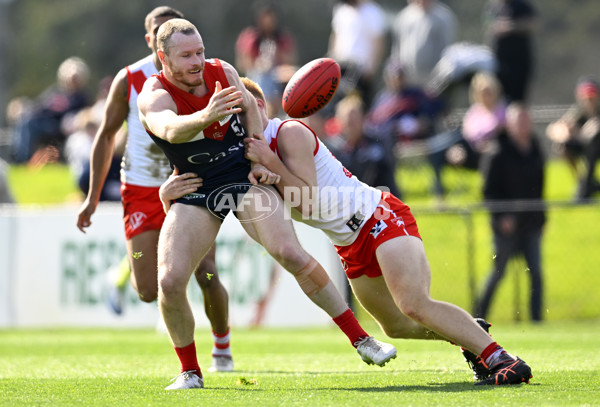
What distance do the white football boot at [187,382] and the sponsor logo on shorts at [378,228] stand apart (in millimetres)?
1303

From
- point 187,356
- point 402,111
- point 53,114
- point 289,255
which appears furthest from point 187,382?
point 53,114

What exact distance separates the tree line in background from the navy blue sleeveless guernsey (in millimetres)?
22659

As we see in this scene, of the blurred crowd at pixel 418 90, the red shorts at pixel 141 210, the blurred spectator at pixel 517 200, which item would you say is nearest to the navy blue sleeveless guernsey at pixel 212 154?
the red shorts at pixel 141 210

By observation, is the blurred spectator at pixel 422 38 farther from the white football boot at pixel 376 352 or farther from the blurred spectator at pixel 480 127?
the white football boot at pixel 376 352

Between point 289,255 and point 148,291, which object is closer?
point 289,255

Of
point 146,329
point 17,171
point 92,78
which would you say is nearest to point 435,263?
point 146,329

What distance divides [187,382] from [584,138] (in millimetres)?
9111

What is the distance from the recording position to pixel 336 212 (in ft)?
19.7

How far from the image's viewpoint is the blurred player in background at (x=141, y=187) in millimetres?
7363

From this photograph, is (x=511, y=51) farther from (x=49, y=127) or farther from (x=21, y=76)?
(x=21, y=76)

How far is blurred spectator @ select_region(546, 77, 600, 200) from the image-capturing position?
43.4 ft

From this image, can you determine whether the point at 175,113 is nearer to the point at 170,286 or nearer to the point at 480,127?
the point at 170,286

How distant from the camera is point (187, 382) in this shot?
607 cm

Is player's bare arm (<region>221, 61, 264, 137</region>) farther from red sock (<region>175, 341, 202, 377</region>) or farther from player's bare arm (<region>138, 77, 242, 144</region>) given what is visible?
red sock (<region>175, 341, 202, 377</region>)
